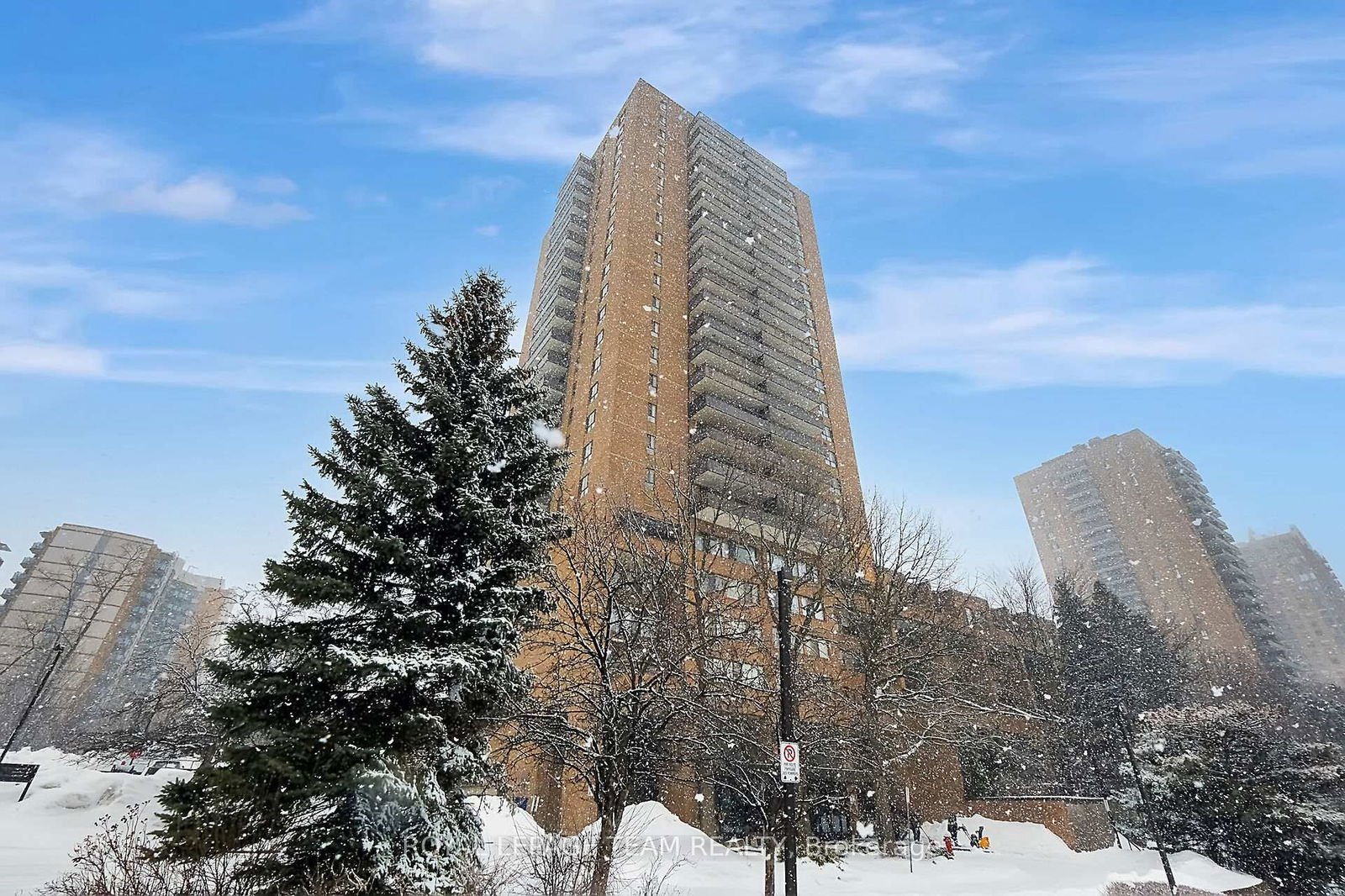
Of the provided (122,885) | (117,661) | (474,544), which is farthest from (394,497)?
(117,661)

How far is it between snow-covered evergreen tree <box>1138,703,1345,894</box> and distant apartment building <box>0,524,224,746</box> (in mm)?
67620

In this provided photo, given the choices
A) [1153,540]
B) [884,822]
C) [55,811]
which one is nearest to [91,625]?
[55,811]

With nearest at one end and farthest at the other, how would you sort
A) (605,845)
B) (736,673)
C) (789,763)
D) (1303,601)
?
(789,763)
(605,845)
(736,673)
(1303,601)

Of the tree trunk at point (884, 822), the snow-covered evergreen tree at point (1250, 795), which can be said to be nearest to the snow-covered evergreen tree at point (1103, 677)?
the snow-covered evergreen tree at point (1250, 795)

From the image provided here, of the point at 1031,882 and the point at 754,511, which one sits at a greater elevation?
the point at 754,511

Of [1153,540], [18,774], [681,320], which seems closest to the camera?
[18,774]

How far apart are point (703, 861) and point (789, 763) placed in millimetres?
8241

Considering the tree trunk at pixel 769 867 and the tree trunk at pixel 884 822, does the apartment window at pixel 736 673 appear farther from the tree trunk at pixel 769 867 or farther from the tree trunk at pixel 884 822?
the tree trunk at pixel 884 822

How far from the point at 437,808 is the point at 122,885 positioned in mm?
3294

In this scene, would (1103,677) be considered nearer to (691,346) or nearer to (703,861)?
(703,861)

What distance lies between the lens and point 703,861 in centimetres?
1545

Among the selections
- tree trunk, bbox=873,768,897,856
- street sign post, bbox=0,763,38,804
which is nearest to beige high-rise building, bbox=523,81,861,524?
tree trunk, bbox=873,768,897,856

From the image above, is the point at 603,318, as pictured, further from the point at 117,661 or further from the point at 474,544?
the point at 117,661

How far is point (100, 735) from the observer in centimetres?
2223
